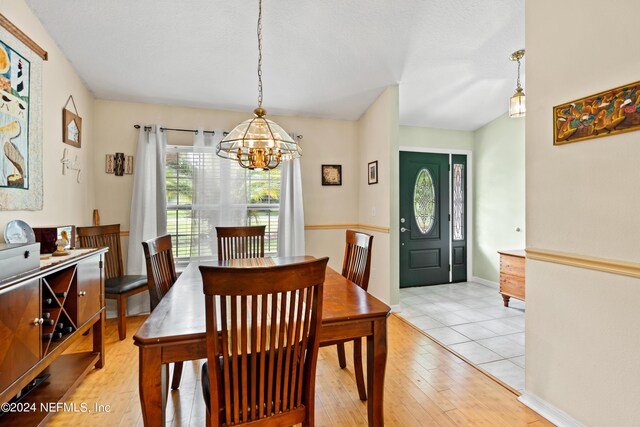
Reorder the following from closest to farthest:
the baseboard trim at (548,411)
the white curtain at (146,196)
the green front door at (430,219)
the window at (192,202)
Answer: the baseboard trim at (548,411), the white curtain at (146,196), the window at (192,202), the green front door at (430,219)

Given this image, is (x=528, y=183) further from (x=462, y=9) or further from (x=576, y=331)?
(x=462, y=9)

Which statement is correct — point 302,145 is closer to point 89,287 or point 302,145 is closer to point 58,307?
point 89,287

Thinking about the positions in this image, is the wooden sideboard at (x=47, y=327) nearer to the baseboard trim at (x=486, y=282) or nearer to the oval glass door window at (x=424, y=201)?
the oval glass door window at (x=424, y=201)

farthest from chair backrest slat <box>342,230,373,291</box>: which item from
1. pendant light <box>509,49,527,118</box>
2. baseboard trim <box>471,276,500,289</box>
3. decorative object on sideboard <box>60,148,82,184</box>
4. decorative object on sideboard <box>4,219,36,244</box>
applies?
baseboard trim <box>471,276,500,289</box>

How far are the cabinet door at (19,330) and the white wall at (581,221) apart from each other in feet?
8.98

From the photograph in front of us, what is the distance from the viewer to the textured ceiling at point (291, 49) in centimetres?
224

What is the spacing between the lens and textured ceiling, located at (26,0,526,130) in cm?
224

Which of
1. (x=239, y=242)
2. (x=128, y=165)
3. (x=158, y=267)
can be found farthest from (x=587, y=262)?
(x=128, y=165)

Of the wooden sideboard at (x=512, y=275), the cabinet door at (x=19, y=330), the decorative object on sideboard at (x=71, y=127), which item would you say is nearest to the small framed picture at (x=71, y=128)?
the decorative object on sideboard at (x=71, y=127)

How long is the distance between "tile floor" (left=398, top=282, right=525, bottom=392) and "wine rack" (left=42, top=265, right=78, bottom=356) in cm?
284

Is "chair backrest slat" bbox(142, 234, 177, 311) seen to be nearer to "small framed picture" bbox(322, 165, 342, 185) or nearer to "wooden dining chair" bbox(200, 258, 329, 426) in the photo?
"wooden dining chair" bbox(200, 258, 329, 426)

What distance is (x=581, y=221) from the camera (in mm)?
1566

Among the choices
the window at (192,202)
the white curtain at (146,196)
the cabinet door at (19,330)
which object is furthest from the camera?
the window at (192,202)

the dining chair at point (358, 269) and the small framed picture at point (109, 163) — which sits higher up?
the small framed picture at point (109, 163)
